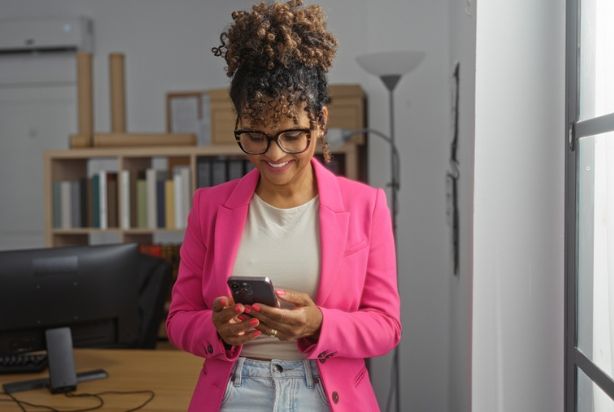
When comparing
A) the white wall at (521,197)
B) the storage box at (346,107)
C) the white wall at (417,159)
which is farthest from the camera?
the storage box at (346,107)

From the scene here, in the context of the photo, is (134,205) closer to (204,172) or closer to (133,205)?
(133,205)

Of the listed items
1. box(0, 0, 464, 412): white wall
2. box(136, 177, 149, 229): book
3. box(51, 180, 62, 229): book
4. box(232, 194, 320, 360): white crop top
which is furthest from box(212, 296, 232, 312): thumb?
box(51, 180, 62, 229): book

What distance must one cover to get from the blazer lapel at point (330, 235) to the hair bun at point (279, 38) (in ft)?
0.83

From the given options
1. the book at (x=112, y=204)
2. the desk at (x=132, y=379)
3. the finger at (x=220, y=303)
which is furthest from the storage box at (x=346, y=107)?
the finger at (x=220, y=303)

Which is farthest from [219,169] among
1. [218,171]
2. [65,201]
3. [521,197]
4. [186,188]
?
[521,197]

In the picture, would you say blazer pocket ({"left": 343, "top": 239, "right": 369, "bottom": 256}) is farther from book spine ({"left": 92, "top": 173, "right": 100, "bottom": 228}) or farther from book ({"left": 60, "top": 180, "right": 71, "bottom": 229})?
book ({"left": 60, "top": 180, "right": 71, "bottom": 229})

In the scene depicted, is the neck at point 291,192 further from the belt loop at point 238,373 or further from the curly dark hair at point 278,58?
the belt loop at point 238,373

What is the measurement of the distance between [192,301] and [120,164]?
115 inches

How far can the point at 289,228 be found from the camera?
1.53 meters

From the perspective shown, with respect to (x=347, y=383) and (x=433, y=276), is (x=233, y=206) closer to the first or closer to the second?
(x=347, y=383)

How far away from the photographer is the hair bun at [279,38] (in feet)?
4.66

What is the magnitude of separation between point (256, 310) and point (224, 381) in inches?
7.6

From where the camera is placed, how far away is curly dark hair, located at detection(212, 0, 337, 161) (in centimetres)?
142

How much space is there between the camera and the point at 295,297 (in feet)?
4.58
